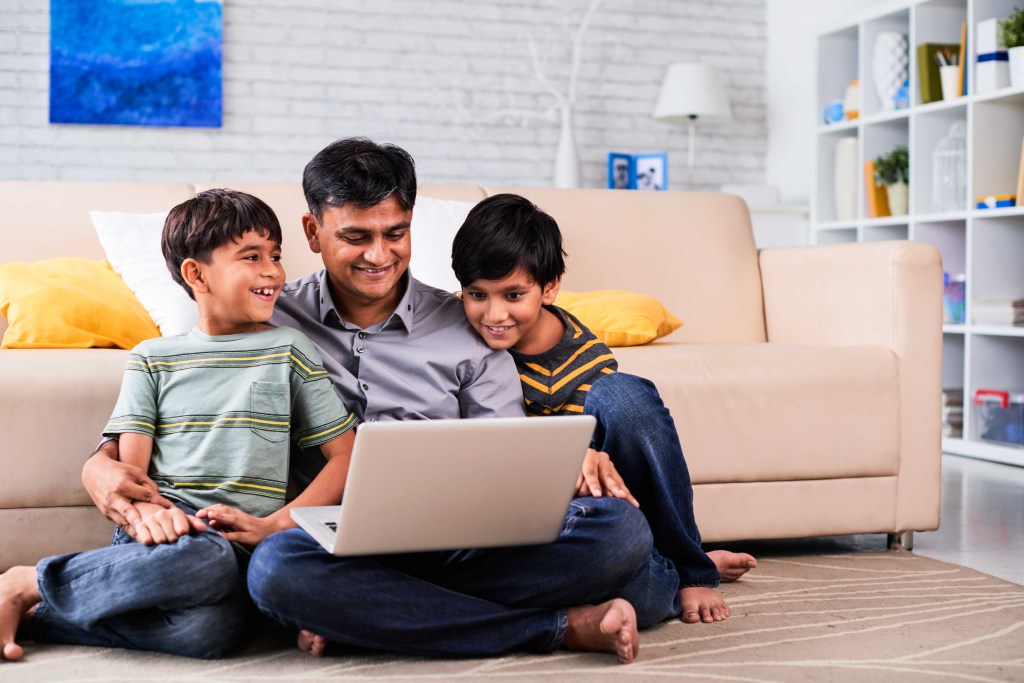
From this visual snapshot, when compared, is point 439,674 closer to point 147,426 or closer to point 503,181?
point 147,426

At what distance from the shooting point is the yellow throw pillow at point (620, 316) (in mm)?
2256

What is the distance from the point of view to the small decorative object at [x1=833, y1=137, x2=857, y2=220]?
448cm

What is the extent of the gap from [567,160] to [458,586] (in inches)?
131

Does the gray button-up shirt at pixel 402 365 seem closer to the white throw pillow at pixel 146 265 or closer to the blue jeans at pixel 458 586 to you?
the blue jeans at pixel 458 586

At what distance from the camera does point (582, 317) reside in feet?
7.54

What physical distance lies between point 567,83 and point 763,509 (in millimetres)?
3213

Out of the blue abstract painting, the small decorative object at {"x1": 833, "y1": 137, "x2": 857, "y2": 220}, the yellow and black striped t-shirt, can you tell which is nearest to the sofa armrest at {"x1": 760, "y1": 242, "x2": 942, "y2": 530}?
the yellow and black striped t-shirt

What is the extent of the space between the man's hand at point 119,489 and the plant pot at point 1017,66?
126 inches

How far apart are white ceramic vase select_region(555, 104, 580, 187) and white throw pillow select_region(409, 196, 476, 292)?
2119 mm

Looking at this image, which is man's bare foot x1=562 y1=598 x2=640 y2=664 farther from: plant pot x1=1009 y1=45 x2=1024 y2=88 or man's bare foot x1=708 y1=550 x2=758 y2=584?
plant pot x1=1009 y1=45 x2=1024 y2=88

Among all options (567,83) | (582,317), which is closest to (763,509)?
(582,317)

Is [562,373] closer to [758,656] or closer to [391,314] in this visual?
[391,314]

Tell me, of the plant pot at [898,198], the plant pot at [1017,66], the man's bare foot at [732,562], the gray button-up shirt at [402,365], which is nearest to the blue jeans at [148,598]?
the gray button-up shirt at [402,365]

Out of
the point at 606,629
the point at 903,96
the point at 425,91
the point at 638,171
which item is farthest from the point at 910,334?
the point at 425,91
